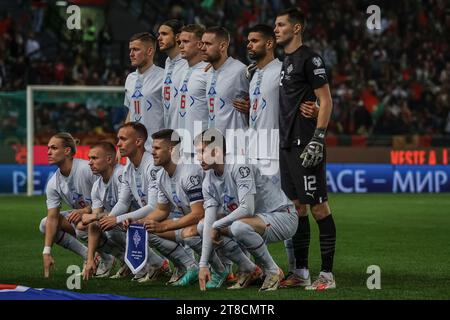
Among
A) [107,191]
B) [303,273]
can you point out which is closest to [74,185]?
[107,191]

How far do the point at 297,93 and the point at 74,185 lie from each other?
258 centimetres

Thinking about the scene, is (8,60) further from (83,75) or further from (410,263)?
(410,263)

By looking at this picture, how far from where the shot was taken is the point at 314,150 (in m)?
8.26

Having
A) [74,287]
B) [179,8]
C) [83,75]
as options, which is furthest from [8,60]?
[74,287]

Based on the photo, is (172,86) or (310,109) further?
(172,86)

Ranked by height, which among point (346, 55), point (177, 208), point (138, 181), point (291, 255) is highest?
point (346, 55)

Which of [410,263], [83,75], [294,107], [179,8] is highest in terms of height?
[179,8]

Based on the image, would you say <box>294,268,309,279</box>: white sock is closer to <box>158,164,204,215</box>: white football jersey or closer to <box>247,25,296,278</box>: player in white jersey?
<box>247,25,296,278</box>: player in white jersey

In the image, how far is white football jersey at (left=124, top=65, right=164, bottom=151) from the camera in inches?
406

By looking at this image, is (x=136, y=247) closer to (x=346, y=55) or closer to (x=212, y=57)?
(x=212, y=57)

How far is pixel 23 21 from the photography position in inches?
1072

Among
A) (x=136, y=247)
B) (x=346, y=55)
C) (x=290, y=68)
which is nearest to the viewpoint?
(x=290, y=68)

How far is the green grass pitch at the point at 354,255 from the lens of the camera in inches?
326
